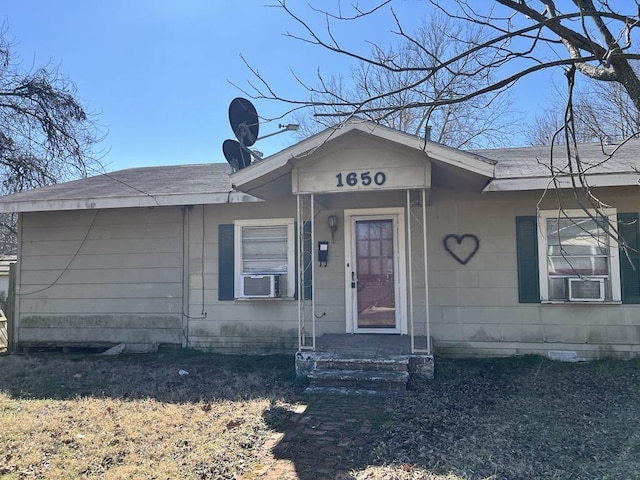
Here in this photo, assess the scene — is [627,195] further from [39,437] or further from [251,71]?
[39,437]

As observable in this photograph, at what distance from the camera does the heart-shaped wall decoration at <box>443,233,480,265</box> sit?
21.7 ft

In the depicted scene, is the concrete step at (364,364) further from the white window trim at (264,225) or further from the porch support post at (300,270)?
the white window trim at (264,225)

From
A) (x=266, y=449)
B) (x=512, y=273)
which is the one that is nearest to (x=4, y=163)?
(x=266, y=449)

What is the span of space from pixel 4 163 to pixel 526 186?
7.87m

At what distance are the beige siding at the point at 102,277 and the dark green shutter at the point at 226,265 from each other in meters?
0.74

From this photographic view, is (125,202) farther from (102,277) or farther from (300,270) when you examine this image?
(300,270)

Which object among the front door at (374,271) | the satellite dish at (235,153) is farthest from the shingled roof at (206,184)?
the front door at (374,271)

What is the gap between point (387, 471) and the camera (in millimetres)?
3270

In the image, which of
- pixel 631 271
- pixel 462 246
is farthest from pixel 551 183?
pixel 631 271

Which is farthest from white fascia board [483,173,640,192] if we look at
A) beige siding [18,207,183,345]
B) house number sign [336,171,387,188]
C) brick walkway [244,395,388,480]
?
beige siding [18,207,183,345]

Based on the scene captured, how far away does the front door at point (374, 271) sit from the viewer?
6.85 metres

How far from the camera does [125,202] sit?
23.5ft

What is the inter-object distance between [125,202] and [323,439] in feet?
16.6

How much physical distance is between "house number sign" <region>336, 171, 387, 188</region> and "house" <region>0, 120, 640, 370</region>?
24 millimetres
